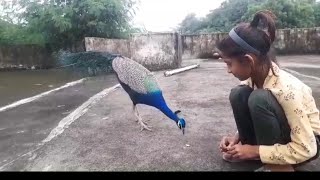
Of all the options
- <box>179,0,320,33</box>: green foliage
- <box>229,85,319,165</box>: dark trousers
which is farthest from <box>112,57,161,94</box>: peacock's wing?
<box>179,0,320,33</box>: green foliage

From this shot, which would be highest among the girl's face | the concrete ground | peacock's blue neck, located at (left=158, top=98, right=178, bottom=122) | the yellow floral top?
the girl's face

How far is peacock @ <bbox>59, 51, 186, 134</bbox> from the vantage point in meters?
3.05

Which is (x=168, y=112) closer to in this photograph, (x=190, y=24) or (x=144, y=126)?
(x=144, y=126)

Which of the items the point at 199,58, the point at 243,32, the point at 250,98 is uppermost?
the point at 243,32

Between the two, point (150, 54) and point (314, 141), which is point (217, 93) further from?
point (150, 54)

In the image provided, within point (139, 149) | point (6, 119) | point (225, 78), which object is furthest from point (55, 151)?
point (225, 78)

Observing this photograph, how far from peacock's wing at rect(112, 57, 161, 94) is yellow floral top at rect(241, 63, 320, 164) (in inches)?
50.8

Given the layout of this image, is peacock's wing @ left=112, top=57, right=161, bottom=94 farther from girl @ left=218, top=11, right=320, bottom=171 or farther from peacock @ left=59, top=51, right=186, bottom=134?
girl @ left=218, top=11, right=320, bottom=171

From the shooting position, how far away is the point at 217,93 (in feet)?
15.7

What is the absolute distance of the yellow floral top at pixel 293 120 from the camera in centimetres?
190

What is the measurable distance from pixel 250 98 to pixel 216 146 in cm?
79

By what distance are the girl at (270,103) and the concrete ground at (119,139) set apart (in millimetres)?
290

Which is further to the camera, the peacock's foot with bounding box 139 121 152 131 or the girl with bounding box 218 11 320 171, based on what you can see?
the peacock's foot with bounding box 139 121 152 131

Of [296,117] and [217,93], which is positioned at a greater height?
[296,117]
